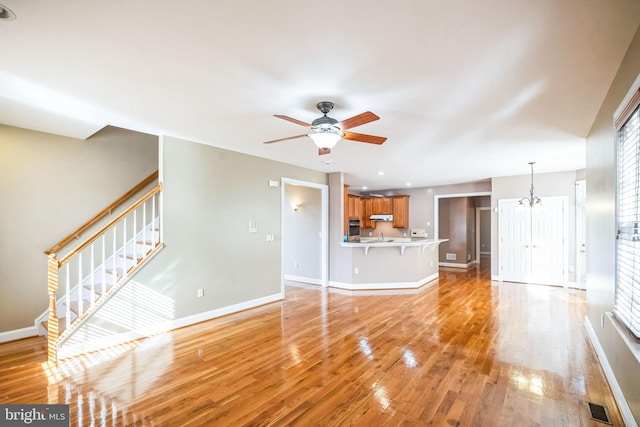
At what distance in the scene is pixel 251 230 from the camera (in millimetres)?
5168

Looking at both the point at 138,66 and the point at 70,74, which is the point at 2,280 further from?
the point at 138,66

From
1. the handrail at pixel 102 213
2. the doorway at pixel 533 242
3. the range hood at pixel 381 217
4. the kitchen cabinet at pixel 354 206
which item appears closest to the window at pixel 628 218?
the doorway at pixel 533 242

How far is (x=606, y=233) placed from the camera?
2.75 metres

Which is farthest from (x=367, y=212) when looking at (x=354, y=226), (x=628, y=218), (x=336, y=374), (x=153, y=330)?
(x=628, y=218)

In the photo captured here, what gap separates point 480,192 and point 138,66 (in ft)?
26.4

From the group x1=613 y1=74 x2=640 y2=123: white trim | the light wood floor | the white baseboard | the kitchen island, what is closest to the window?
x1=613 y1=74 x2=640 y2=123: white trim

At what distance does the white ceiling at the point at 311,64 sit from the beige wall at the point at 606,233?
0.52ft

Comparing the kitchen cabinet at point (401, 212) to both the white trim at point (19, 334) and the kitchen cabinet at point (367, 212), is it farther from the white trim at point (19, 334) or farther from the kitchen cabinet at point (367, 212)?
the white trim at point (19, 334)

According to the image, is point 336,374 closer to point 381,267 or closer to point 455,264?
point 381,267

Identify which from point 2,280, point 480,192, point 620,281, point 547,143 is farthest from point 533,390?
point 480,192

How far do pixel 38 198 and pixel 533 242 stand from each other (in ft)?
30.1

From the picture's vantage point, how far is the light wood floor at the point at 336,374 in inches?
89.1

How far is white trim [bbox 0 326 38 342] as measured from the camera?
3.74 m

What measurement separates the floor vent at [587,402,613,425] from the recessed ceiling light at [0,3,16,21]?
4560mm
